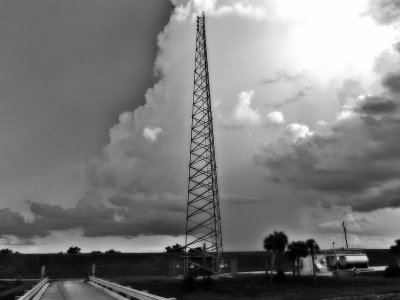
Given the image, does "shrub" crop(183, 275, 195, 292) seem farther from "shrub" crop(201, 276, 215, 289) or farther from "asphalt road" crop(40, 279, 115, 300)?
"asphalt road" crop(40, 279, 115, 300)

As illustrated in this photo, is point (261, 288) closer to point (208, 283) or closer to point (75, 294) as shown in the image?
point (208, 283)

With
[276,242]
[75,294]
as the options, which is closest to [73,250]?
[276,242]

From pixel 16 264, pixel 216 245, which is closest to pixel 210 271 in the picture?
pixel 216 245

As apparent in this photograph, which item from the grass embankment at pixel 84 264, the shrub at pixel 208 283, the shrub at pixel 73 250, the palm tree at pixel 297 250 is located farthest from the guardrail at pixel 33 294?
the shrub at pixel 73 250

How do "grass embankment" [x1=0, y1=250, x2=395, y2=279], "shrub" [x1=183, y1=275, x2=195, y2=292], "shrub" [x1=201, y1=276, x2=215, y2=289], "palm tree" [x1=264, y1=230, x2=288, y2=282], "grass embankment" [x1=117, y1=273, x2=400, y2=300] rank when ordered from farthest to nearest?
"grass embankment" [x1=0, y1=250, x2=395, y2=279] < "palm tree" [x1=264, y1=230, x2=288, y2=282] < "shrub" [x1=201, y1=276, x2=215, y2=289] < "shrub" [x1=183, y1=275, x2=195, y2=292] < "grass embankment" [x1=117, y1=273, x2=400, y2=300]

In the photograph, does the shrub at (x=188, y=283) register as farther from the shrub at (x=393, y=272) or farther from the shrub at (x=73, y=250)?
the shrub at (x=73, y=250)

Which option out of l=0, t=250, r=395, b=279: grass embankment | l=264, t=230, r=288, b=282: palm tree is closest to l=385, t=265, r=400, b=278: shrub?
l=264, t=230, r=288, b=282: palm tree

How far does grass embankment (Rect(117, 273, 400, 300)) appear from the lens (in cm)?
5044

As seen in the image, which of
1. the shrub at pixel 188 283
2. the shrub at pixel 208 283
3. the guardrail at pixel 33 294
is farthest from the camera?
the shrub at pixel 208 283

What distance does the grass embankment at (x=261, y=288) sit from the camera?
50.4m

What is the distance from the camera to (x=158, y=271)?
314 ft

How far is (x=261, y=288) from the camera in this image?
207 ft

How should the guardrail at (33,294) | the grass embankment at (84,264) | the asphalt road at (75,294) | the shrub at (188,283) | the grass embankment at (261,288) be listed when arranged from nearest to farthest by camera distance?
the guardrail at (33,294), the asphalt road at (75,294), the grass embankment at (261,288), the shrub at (188,283), the grass embankment at (84,264)

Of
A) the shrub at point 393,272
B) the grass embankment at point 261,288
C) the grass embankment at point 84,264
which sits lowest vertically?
the grass embankment at point 261,288
